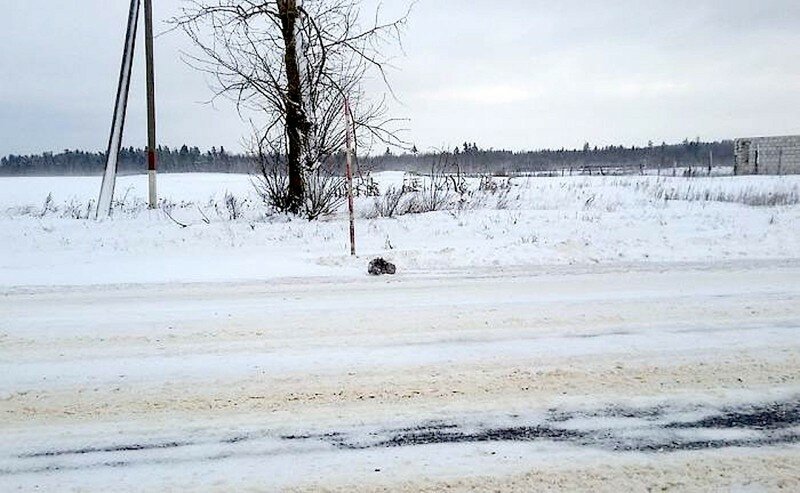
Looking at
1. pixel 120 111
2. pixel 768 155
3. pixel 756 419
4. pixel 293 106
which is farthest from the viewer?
pixel 768 155

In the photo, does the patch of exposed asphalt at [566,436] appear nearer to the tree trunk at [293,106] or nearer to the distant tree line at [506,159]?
the tree trunk at [293,106]

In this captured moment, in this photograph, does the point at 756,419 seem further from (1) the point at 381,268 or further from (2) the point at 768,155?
(2) the point at 768,155

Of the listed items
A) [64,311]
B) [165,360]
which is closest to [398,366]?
[165,360]

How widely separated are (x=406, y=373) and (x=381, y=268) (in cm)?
471

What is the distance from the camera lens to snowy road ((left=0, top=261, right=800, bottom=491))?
3463 mm

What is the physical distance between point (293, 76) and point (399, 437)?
13.1 meters

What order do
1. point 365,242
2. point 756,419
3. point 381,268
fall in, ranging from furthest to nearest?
point 365,242, point 381,268, point 756,419

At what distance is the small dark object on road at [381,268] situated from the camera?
957 centimetres

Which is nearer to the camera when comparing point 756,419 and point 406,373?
point 756,419

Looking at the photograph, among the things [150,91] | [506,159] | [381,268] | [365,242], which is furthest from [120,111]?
[506,159]

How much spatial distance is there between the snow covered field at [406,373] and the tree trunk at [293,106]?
5.25 m

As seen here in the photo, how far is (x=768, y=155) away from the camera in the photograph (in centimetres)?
5191

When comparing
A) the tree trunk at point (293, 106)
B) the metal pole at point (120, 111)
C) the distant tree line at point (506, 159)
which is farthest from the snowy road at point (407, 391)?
the distant tree line at point (506, 159)

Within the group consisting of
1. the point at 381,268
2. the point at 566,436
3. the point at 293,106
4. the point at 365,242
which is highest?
the point at 293,106
